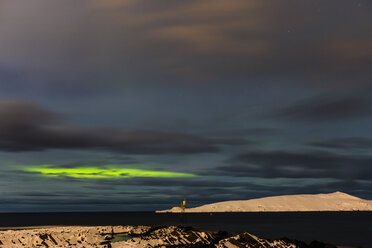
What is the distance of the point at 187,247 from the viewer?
59.2m

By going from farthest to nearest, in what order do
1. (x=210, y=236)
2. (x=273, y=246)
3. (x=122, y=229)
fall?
(x=122, y=229) → (x=210, y=236) → (x=273, y=246)

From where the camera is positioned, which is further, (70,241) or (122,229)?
(122,229)

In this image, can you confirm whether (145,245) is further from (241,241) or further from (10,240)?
(10,240)

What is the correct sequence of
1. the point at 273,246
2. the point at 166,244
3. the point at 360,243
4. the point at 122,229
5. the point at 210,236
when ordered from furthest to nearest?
the point at 122,229 → the point at 360,243 → the point at 210,236 → the point at 166,244 → the point at 273,246

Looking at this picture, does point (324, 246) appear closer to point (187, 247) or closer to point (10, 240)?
point (187, 247)

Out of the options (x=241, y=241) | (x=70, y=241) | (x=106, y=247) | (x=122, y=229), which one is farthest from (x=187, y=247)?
(x=122, y=229)

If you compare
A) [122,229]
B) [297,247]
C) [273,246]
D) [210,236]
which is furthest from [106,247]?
[122,229]

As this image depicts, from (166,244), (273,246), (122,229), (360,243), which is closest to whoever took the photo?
(273,246)

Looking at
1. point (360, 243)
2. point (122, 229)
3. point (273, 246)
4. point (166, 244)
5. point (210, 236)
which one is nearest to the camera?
point (273, 246)

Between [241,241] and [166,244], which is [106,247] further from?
[241,241]

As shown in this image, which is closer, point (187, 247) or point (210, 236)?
point (187, 247)

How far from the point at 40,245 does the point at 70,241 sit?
5913mm

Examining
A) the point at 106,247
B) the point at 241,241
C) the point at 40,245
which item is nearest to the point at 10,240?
the point at 40,245

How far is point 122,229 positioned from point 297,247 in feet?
182
